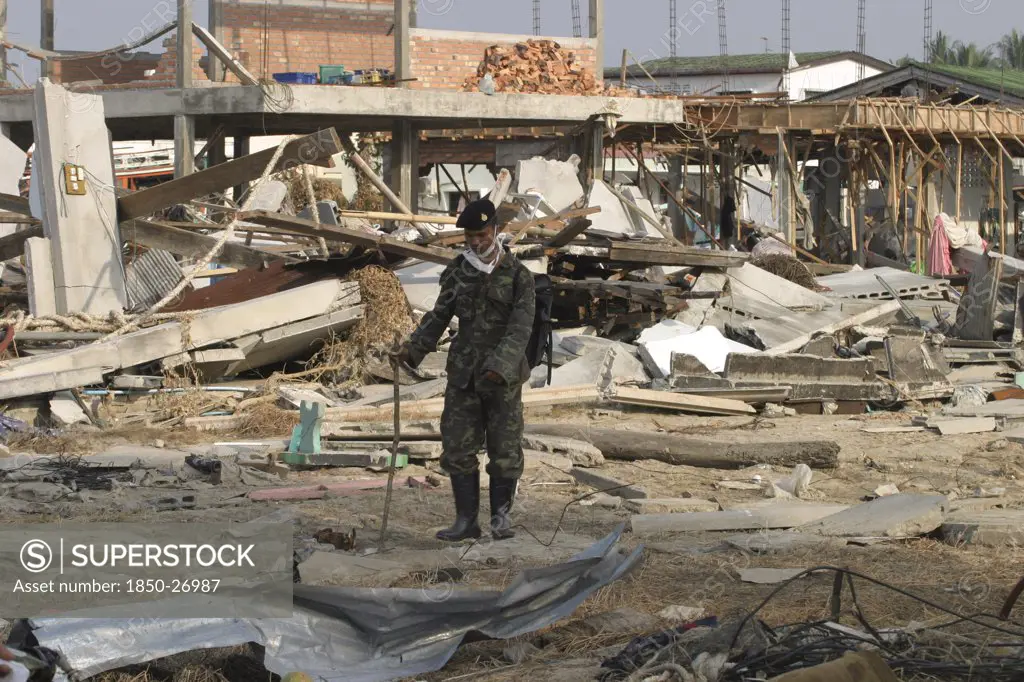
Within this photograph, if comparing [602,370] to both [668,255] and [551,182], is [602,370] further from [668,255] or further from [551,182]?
[551,182]

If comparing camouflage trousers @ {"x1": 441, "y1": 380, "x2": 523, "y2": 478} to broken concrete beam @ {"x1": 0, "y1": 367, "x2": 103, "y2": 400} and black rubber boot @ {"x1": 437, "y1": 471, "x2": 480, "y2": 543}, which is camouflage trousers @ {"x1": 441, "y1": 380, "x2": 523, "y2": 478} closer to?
black rubber boot @ {"x1": 437, "y1": 471, "x2": 480, "y2": 543}

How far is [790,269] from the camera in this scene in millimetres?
18594

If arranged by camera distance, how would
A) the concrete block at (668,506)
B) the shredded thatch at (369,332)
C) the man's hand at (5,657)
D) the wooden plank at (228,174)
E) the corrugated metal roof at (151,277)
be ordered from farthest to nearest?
the corrugated metal roof at (151,277), the shredded thatch at (369,332), the wooden plank at (228,174), the concrete block at (668,506), the man's hand at (5,657)

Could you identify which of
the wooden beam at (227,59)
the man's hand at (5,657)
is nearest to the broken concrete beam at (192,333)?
the wooden beam at (227,59)

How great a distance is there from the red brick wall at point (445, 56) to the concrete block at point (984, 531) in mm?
13539

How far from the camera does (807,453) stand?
32.0 ft

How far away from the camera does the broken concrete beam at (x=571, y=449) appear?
983 cm

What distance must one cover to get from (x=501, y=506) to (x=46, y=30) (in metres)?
18.0

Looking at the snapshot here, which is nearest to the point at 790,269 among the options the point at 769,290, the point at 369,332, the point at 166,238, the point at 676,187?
the point at 769,290

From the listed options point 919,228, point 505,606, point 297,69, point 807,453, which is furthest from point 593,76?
point 505,606

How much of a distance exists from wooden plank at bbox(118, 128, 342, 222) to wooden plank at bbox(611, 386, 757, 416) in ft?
11.6

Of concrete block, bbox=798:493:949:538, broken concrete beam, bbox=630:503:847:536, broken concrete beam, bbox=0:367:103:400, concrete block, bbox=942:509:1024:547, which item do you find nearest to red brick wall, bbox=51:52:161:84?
broken concrete beam, bbox=0:367:103:400

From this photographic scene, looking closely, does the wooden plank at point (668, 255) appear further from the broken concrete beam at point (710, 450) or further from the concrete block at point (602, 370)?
the broken concrete beam at point (710, 450)

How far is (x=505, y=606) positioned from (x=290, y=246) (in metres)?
12.3
